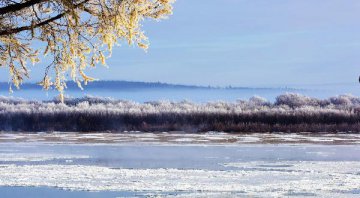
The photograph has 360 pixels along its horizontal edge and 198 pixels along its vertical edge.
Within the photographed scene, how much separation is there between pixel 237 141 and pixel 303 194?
628 inches

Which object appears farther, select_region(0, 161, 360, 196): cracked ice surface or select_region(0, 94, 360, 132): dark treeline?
select_region(0, 94, 360, 132): dark treeline

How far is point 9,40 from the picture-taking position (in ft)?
58.6

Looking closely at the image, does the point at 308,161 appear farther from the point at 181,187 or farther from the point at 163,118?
the point at 163,118

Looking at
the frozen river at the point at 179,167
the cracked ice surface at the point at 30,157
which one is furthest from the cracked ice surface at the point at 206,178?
the cracked ice surface at the point at 30,157

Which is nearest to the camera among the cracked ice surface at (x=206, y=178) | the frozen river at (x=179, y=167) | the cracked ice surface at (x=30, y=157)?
the frozen river at (x=179, y=167)

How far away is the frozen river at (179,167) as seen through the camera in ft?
52.2

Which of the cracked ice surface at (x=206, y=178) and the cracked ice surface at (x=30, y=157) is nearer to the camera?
the cracked ice surface at (x=206, y=178)

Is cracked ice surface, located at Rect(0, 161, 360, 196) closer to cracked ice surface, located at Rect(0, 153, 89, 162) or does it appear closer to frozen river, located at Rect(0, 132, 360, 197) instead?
frozen river, located at Rect(0, 132, 360, 197)

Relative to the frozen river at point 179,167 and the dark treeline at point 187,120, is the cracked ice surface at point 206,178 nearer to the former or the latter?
the frozen river at point 179,167

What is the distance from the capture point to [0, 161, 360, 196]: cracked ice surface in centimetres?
1609

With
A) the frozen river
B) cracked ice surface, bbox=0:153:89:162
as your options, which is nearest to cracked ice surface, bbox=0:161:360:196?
the frozen river

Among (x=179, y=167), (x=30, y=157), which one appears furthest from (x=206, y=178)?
(x=30, y=157)

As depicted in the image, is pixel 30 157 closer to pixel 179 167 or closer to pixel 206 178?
pixel 179 167

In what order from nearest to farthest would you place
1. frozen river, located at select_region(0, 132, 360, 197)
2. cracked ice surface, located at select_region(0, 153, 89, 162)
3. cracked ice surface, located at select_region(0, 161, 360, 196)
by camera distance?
1. frozen river, located at select_region(0, 132, 360, 197)
2. cracked ice surface, located at select_region(0, 161, 360, 196)
3. cracked ice surface, located at select_region(0, 153, 89, 162)
